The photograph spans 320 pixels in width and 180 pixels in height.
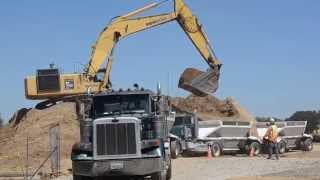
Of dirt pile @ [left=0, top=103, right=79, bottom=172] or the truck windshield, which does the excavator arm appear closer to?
dirt pile @ [left=0, top=103, right=79, bottom=172]

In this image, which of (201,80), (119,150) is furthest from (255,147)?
(119,150)

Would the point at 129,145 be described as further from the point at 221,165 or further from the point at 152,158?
the point at 221,165

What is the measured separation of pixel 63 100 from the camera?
131 ft

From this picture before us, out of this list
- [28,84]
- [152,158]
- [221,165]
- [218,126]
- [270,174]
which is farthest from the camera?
[218,126]

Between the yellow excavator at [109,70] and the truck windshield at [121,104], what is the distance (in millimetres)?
15145

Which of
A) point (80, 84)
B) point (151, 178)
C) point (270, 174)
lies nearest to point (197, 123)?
point (80, 84)

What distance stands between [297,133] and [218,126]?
8874 mm

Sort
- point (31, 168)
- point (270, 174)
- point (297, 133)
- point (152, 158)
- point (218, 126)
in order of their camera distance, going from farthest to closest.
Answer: point (297, 133)
point (218, 126)
point (31, 168)
point (270, 174)
point (152, 158)

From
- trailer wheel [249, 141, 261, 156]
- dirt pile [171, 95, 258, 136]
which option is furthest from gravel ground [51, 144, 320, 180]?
dirt pile [171, 95, 258, 136]

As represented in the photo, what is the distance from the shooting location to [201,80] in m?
42.2

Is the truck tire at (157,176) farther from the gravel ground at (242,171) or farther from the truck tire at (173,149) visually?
the truck tire at (173,149)

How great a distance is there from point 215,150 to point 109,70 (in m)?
7.83

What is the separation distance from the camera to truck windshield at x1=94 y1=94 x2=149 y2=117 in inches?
854

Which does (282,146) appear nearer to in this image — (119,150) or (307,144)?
(307,144)
